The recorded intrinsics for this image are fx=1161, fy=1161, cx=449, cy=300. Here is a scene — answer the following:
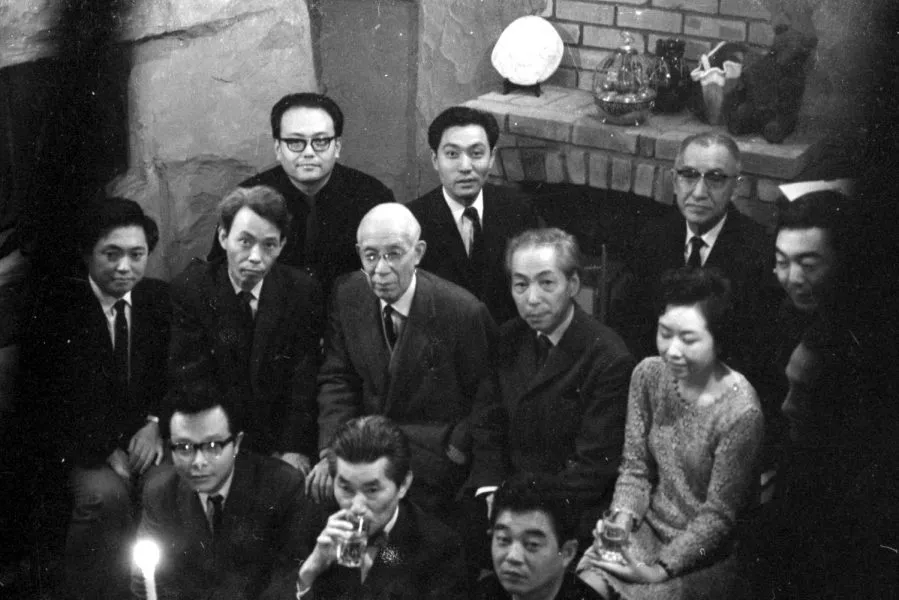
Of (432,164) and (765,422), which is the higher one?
(432,164)

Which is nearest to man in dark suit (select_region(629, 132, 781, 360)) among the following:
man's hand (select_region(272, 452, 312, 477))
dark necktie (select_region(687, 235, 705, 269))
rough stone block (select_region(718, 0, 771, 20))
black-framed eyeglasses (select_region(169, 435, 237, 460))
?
dark necktie (select_region(687, 235, 705, 269))

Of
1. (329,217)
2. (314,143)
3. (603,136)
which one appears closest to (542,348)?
(603,136)

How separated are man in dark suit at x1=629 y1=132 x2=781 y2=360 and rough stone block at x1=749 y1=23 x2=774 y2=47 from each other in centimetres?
19

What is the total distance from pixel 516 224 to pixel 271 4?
0.66m

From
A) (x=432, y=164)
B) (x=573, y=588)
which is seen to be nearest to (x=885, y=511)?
(x=573, y=588)

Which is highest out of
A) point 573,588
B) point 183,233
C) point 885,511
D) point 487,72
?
point 487,72

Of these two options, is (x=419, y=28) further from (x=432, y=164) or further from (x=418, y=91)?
Answer: (x=432, y=164)

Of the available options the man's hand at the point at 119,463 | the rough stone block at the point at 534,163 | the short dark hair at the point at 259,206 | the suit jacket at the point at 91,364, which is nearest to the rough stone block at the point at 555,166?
the rough stone block at the point at 534,163

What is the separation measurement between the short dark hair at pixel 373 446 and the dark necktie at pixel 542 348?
30 cm

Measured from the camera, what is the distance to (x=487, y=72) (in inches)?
91.5

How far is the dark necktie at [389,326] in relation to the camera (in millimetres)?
2262

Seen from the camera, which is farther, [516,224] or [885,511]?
[516,224]

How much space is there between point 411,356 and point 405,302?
11 cm

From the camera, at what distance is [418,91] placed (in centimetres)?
234
